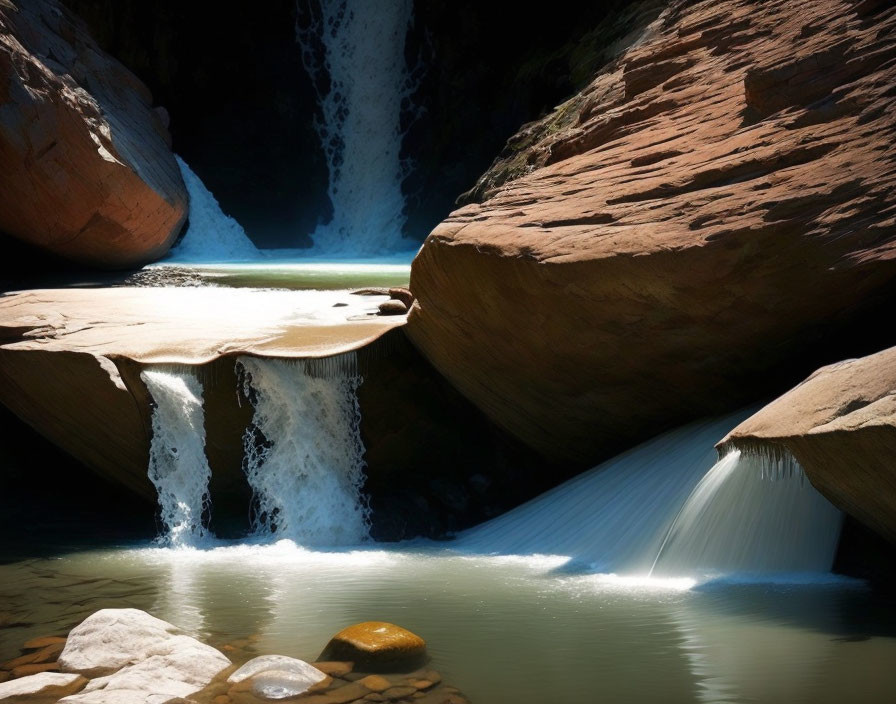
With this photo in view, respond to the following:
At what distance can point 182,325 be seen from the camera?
880 cm

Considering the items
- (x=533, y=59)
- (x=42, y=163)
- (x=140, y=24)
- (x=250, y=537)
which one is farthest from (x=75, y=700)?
(x=140, y=24)

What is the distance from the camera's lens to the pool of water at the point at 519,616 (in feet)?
13.5

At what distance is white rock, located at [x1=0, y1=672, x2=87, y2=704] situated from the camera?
13.8 ft

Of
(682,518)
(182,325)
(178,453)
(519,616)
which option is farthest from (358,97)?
(519,616)

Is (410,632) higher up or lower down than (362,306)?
lower down

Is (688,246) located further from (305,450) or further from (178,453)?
(178,453)

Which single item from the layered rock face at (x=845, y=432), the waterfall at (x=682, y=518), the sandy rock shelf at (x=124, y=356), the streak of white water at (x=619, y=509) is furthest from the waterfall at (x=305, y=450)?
the layered rock face at (x=845, y=432)

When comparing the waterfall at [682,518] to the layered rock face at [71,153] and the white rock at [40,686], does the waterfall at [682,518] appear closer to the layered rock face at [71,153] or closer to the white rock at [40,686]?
the white rock at [40,686]

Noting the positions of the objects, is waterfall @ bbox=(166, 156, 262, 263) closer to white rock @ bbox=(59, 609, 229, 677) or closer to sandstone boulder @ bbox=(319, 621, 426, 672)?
white rock @ bbox=(59, 609, 229, 677)

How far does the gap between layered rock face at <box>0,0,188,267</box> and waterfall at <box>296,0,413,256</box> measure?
5417 mm

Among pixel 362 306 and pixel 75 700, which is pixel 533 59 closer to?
pixel 362 306

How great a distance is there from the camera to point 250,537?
7941mm

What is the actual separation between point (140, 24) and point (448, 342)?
14.7 m

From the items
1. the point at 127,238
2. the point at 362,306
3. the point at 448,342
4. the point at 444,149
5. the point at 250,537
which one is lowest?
the point at 250,537
